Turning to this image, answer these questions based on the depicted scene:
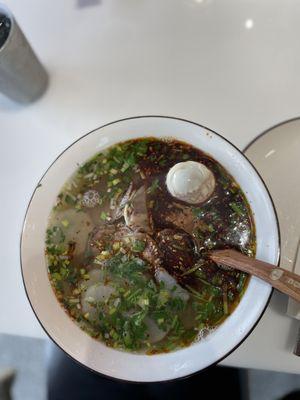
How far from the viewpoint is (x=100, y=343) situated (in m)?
0.96

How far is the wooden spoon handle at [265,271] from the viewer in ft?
2.75

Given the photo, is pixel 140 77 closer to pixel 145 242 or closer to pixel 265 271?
pixel 145 242

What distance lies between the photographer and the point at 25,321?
111 centimetres

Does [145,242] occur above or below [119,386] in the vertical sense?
above

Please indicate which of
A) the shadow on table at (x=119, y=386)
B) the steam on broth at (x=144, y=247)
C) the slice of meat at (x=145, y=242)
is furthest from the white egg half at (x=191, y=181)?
the shadow on table at (x=119, y=386)

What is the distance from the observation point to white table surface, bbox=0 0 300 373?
3.71 feet

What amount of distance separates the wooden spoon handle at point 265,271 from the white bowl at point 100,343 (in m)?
0.03

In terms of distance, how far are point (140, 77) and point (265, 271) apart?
65cm

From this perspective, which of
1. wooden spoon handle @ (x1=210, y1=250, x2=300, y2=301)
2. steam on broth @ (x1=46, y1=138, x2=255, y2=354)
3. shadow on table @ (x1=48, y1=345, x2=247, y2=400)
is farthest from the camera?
shadow on table @ (x1=48, y1=345, x2=247, y2=400)

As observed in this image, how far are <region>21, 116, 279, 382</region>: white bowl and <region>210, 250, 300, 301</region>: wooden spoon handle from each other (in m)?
0.03

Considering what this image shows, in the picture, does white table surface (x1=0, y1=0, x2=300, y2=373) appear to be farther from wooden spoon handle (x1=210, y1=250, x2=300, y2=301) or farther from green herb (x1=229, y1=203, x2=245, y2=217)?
wooden spoon handle (x1=210, y1=250, x2=300, y2=301)

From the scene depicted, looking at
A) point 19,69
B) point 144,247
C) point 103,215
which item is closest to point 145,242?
point 144,247

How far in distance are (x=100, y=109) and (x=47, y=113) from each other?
155 millimetres

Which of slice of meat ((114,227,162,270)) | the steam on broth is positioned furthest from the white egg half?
slice of meat ((114,227,162,270))
